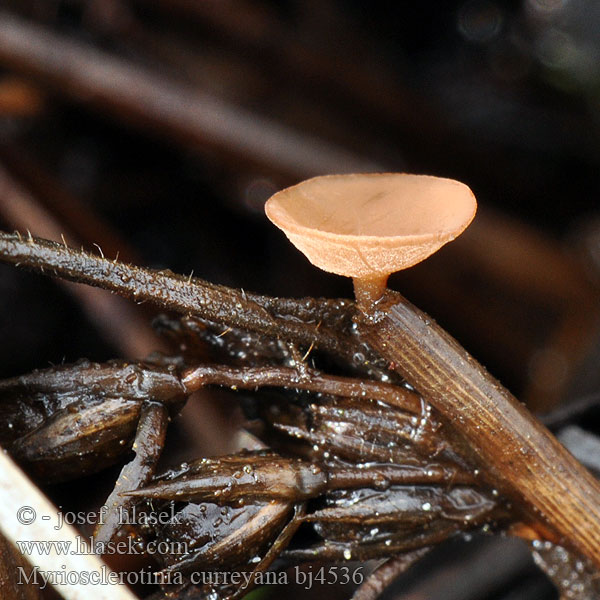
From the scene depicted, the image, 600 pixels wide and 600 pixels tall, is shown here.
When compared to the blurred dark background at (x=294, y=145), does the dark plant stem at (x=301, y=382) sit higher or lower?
lower

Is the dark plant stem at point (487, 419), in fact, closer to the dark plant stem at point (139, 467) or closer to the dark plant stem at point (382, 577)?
the dark plant stem at point (382, 577)

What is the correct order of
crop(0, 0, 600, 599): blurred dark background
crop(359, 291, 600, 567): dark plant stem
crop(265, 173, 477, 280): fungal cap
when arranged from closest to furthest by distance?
crop(265, 173, 477, 280): fungal cap → crop(359, 291, 600, 567): dark plant stem → crop(0, 0, 600, 599): blurred dark background

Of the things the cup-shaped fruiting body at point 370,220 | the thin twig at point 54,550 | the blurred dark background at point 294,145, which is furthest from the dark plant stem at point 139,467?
the blurred dark background at point 294,145

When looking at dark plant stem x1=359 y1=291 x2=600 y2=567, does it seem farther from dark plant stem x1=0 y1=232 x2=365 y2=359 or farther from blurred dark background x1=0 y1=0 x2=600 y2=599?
blurred dark background x1=0 y1=0 x2=600 y2=599

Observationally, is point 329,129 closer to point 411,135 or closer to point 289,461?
point 411,135

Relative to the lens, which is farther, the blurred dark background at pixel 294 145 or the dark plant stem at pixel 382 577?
the blurred dark background at pixel 294 145

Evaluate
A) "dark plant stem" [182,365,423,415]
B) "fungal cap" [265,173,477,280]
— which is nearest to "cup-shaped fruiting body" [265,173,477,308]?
"fungal cap" [265,173,477,280]

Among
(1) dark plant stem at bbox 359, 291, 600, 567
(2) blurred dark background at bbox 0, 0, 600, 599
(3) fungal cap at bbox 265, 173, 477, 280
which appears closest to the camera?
(3) fungal cap at bbox 265, 173, 477, 280

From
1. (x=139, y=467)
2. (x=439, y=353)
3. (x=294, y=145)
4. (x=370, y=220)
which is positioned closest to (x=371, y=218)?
(x=370, y=220)

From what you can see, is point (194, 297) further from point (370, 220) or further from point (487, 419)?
point (487, 419)
